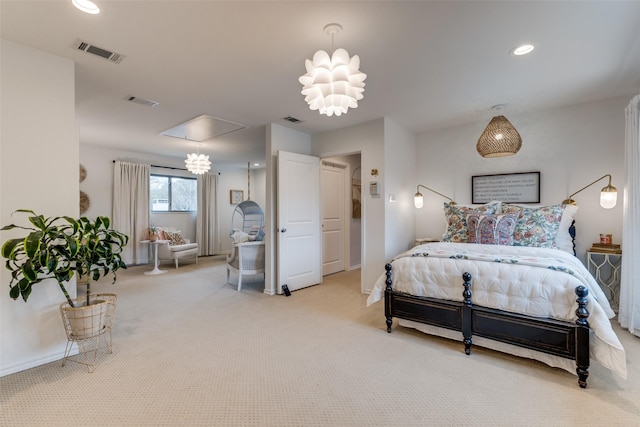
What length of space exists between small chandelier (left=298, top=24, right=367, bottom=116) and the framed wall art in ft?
10.7

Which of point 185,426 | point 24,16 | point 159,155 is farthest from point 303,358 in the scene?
point 159,155

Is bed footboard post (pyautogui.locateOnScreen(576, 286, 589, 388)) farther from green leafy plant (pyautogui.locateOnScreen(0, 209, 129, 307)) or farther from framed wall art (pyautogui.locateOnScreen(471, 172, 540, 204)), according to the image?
green leafy plant (pyautogui.locateOnScreen(0, 209, 129, 307))

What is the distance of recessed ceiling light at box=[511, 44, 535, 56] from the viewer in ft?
7.76

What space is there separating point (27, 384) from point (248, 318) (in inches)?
69.7

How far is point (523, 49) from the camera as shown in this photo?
241 centimetres

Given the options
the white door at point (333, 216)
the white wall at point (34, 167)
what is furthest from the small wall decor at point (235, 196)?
the white wall at point (34, 167)

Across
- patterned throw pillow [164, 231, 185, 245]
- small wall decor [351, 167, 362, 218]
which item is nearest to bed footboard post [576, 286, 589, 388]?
small wall decor [351, 167, 362, 218]

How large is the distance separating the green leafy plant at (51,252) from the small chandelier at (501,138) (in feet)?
13.1

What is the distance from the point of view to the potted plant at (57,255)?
79.0 inches

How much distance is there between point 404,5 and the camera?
6.23 ft

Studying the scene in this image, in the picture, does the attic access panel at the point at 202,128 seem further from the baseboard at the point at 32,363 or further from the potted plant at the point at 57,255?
the baseboard at the point at 32,363

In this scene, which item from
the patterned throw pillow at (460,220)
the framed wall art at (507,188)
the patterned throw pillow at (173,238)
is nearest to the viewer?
the patterned throw pillow at (460,220)

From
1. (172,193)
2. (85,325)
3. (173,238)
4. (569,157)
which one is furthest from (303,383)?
(172,193)

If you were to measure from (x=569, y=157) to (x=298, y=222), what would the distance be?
3.80 metres
